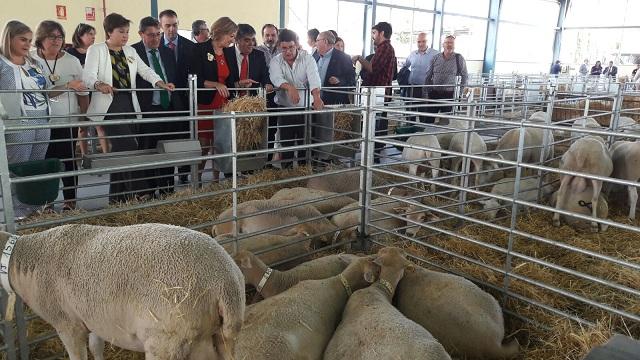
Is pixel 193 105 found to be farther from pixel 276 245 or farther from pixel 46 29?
pixel 276 245

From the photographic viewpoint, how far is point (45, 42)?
5551 millimetres

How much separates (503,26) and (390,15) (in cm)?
806

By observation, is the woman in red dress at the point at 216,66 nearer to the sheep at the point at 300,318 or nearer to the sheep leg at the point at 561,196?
the sheep at the point at 300,318

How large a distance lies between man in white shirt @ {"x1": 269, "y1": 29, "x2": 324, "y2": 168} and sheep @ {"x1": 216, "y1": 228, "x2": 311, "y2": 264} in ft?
8.28

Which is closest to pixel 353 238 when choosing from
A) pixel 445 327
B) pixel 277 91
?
pixel 445 327

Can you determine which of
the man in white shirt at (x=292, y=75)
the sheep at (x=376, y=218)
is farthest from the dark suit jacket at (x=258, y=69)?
the sheep at (x=376, y=218)

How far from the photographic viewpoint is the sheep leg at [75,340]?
7.72 ft

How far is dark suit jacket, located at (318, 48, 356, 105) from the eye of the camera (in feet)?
26.2

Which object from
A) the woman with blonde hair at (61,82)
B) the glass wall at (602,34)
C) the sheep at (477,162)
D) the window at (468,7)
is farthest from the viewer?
the glass wall at (602,34)

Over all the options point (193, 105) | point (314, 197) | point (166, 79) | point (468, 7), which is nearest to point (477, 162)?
point (314, 197)

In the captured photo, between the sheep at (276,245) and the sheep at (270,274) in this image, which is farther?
the sheep at (276,245)

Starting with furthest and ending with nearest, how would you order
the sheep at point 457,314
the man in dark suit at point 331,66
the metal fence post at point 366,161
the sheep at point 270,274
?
the man in dark suit at point 331,66 < the metal fence post at point 366,161 < the sheep at point 270,274 < the sheep at point 457,314

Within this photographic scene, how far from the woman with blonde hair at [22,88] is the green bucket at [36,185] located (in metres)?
0.34

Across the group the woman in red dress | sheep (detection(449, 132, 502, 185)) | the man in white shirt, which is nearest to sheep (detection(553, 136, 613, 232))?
sheep (detection(449, 132, 502, 185))
